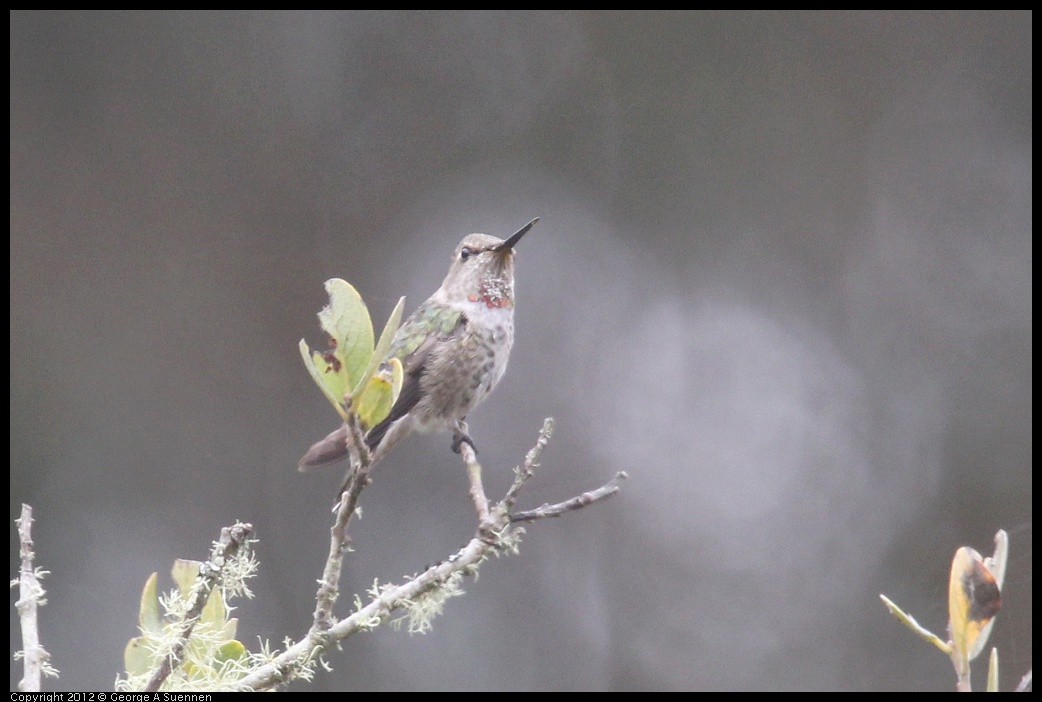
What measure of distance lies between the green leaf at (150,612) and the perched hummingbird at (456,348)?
1.40 meters

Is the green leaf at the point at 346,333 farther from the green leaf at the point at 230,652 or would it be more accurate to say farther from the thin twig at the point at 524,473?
the green leaf at the point at 230,652

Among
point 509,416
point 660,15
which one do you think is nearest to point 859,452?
point 509,416

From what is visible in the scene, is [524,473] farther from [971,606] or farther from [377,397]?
[971,606]

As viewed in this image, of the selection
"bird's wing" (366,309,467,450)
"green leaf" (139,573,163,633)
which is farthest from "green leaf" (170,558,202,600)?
"bird's wing" (366,309,467,450)

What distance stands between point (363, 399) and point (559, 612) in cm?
445

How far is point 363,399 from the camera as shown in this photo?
123 centimetres

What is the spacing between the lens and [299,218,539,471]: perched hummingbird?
9.46 feet

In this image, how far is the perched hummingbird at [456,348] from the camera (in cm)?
288

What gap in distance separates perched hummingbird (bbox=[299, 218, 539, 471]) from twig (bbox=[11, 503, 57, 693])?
1538mm

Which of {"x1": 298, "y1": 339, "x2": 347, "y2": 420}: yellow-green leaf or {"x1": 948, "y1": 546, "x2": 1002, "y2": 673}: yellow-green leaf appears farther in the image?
{"x1": 298, "y1": 339, "x2": 347, "y2": 420}: yellow-green leaf

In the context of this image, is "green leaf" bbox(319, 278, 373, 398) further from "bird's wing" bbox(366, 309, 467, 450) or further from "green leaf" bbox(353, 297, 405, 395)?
"bird's wing" bbox(366, 309, 467, 450)

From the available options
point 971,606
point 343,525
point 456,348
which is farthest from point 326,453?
point 971,606

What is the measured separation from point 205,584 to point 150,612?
0.71 ft

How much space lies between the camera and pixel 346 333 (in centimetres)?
119
